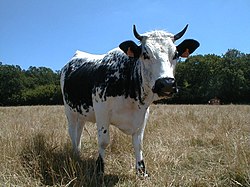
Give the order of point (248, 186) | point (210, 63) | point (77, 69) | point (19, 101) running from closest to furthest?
point (248, 186)
point (77, 69)
point (19, 101)
point (210, 63)

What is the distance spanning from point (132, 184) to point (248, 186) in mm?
1395

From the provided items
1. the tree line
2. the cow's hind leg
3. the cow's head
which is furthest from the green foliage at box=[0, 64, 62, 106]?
the cow's head

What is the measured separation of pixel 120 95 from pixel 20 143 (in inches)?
76.3

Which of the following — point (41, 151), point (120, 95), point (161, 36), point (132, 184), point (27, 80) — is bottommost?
point (132, 184)

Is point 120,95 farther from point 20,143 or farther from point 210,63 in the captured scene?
point 210,63

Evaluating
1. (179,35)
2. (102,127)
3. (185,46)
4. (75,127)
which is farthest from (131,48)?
(75,127)

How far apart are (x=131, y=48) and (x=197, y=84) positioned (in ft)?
211

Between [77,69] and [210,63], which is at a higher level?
[210,63]

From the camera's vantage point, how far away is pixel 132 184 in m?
3.78

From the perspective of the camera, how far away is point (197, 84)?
66.2 metres

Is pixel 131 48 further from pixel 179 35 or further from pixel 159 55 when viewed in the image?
pixel 179 35

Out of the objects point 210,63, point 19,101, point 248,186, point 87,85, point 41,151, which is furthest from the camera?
point 210,63

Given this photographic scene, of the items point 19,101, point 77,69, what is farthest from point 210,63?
point 77,69

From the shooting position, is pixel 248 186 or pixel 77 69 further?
pixel 77 69
